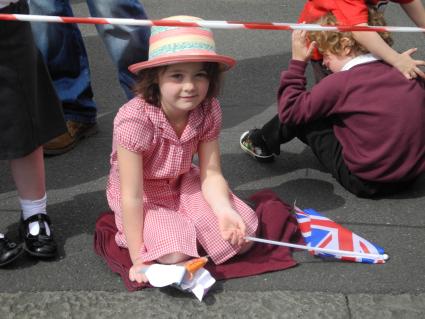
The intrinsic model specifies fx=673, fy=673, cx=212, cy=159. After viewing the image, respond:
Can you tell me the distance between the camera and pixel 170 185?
2.73 meters

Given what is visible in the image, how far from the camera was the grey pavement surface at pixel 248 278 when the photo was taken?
232 centimetres

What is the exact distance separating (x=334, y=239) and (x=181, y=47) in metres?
0.98

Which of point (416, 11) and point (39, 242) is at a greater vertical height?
point (416, 11)

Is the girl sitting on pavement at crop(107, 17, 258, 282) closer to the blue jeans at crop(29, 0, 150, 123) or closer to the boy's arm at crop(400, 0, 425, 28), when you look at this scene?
the blue jeans at crop(29, 0, 150, 123)

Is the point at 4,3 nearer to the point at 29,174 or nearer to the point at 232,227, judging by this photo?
the point at 29,174

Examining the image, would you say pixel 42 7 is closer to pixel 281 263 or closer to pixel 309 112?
pixel 309 112

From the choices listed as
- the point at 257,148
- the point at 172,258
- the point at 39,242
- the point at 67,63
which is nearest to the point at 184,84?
the point at 172,258

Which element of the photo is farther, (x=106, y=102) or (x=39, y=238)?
(x=106, y=102)

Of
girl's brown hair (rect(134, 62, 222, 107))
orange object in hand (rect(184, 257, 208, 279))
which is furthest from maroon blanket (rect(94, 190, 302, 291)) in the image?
girl's brown hair (rect(134, 62, 222, 107))

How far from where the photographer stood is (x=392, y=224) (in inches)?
113

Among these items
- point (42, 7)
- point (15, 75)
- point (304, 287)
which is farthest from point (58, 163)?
point (304, 287)

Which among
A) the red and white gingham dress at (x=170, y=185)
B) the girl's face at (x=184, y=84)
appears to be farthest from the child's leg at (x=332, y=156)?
the girl's face at (x=184, y=84)

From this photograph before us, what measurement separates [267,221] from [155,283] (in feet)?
2.14

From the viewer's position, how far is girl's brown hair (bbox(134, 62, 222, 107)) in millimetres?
2428
